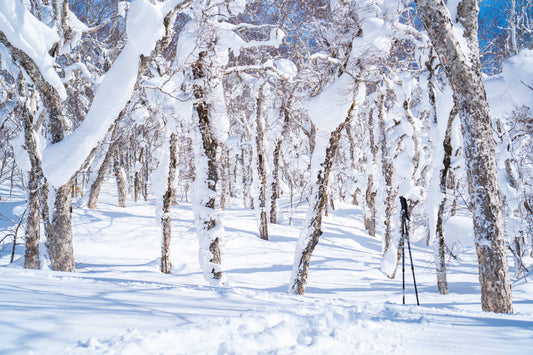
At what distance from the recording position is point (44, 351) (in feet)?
5.20

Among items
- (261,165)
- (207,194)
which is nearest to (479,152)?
(207,194)

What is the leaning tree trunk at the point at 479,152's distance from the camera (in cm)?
399

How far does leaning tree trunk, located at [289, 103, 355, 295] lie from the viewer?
6.08 metres

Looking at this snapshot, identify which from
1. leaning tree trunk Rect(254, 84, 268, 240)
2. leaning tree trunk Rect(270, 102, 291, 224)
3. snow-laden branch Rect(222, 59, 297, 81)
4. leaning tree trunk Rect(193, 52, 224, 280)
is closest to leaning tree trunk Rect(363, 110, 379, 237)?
leaning tree trunk Rect(270, 102, 291, 224)

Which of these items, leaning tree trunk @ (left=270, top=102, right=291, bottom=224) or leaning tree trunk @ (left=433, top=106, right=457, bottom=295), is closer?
leaning tree trunk @ (left=433, top=106, right=457, bottom=295)

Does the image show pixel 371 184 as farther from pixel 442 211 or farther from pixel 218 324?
pixel 218 324

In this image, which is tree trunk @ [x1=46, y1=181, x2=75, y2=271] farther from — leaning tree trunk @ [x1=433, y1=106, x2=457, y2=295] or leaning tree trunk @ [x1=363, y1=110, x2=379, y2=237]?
leaning tree trunk @ [x1=363, y1=110, x2=379, y2=237]

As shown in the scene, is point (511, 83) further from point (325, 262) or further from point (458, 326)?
point (325, 262)

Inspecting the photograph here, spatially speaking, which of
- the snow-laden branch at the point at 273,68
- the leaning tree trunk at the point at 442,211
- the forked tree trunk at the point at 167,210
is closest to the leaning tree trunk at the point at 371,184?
the leaning tree trunk at the point at 442,211

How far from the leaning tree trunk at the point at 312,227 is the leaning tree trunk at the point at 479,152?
214 cm

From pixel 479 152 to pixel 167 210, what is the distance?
7127 millimetres

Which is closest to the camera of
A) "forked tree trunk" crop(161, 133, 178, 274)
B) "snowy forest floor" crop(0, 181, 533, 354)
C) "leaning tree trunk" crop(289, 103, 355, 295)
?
"snowy forest floor" crop(0, 181, 533, 354)

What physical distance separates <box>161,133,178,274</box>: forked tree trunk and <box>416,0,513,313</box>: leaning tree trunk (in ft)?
Answer: 21.0

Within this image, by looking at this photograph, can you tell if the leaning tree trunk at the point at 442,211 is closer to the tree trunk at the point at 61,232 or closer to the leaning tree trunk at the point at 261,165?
the leaning tree trunk at the point at 261,165
